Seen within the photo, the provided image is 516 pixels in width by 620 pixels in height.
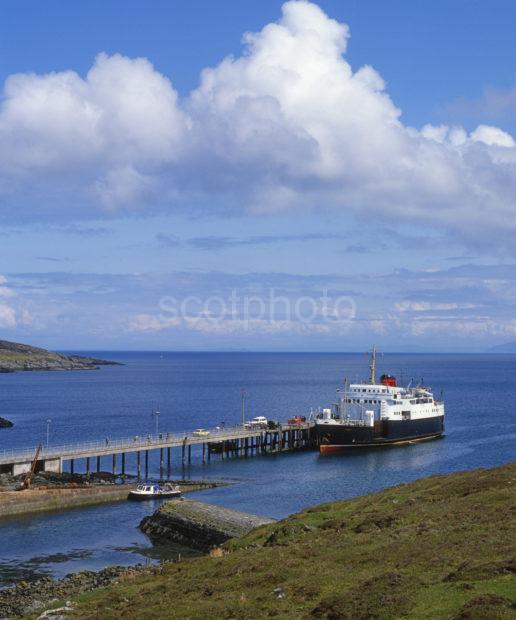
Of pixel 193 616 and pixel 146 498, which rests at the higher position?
pixel 193 616

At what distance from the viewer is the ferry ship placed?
102m

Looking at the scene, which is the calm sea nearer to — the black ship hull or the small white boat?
the small white boat

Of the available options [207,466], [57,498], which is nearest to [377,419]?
[207,466]

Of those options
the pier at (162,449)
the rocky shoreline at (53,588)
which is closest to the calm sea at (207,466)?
the pier at (162,449)

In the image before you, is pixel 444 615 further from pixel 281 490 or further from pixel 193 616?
pixel 281 490

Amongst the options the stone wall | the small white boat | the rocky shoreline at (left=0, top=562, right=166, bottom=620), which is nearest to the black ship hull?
the small white boat

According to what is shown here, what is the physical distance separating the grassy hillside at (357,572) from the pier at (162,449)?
3650 cm

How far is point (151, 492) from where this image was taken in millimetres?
66500

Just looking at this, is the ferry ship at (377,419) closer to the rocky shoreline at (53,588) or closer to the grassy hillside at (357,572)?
the grassy hillside at (357,572)

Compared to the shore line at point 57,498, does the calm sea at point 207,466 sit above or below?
below

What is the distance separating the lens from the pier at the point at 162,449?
244 ft

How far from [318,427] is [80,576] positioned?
63.1 metres

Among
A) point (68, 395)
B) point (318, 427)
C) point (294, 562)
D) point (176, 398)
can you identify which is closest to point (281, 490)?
point (318, 427)

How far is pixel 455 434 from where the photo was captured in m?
118
